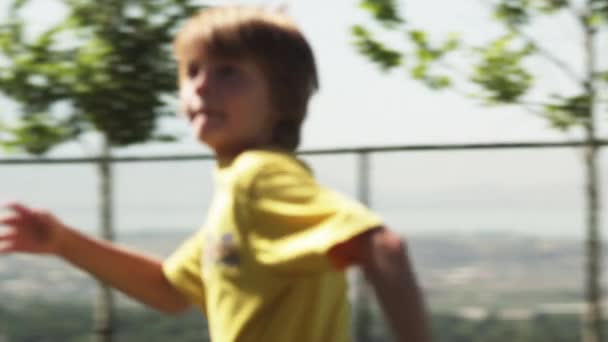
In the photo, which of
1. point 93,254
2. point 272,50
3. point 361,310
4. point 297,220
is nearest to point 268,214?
point 297,220

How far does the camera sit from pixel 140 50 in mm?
7406

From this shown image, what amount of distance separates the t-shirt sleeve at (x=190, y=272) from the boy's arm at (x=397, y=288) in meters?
0.64

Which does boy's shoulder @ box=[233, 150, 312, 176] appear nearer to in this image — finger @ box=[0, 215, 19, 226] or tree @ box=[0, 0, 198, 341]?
finger @ box=[0, 215, 19, 226]

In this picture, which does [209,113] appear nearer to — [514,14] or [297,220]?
[297,220]

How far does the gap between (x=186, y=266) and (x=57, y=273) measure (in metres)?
4.39

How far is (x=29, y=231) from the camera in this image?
7.21ft

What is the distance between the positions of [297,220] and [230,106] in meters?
0.27

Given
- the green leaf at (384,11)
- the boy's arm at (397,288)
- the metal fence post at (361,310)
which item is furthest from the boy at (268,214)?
the green leaf at (384,11)

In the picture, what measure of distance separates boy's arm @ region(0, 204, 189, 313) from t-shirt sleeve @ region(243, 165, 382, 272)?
0.57 metres

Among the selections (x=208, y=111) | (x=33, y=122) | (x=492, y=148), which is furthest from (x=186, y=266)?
(x=33, y=122)

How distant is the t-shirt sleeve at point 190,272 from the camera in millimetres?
2217

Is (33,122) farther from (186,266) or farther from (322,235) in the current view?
(322,235)

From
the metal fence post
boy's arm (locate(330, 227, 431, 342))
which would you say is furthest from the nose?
the metal fence post

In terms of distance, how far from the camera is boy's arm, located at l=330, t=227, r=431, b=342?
5.30ft
